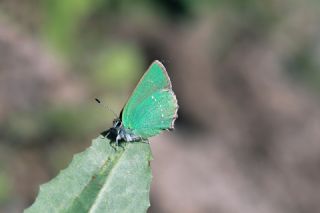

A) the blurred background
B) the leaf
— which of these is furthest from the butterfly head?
the blurred background

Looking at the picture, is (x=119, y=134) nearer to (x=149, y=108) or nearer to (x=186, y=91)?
(x=149, y=108)

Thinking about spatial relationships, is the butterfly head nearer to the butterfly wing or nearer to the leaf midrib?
the butterfly wing

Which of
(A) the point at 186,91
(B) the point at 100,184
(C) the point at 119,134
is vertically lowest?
(B) the point at 100,184

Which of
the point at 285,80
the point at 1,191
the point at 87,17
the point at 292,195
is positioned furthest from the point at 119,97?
the point at 285,80

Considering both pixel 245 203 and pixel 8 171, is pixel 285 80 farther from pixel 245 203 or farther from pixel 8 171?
pixel 8 171

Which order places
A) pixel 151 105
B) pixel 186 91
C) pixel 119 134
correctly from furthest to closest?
pixel 186 91 → pixel 151 105 → pixel 119 134

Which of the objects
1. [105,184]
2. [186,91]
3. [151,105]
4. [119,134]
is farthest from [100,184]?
Result: [186,91]

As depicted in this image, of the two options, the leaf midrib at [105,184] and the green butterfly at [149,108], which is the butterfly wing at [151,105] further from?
the leaf midrib at [105,184]
